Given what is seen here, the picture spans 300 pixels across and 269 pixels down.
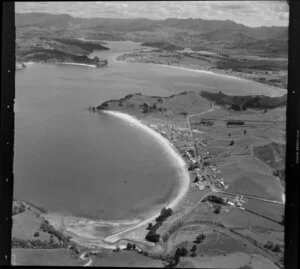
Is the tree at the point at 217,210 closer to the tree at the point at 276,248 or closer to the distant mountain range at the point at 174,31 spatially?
A: the tree at the point at 276,248

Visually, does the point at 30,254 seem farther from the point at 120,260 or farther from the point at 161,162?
the point at 161,162

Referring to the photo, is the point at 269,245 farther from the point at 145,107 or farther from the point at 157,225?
the point at 145,107

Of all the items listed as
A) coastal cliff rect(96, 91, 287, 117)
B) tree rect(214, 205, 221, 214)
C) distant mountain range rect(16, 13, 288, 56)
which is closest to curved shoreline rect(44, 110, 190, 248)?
tree rect(214, 205, 221, 214)

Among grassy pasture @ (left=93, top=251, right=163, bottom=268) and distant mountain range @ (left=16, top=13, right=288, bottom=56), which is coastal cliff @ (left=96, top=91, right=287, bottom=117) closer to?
distant mountain range @ (left=16, top=13, right=288, bottom=56)

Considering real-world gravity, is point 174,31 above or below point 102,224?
above

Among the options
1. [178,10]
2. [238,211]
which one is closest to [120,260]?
[238,211]

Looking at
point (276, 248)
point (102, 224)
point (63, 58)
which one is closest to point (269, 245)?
point (276, 248)

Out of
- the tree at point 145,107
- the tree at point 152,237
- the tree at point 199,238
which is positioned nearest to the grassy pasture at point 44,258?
the tree at point 152,237
